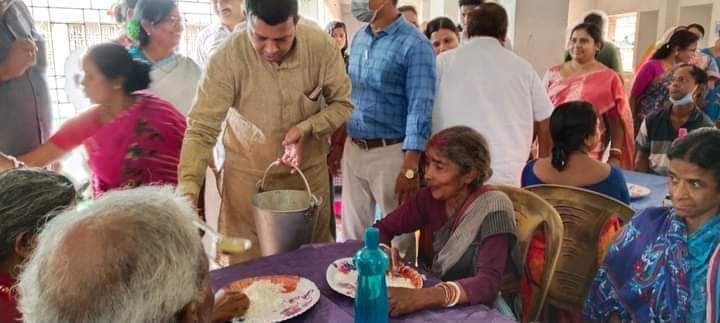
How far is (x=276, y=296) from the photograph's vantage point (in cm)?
139

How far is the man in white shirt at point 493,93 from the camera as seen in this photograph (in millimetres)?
2531

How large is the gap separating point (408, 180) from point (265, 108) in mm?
721

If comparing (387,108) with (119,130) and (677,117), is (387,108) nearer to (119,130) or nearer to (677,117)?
(119,130)

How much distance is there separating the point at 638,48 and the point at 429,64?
7.52 m

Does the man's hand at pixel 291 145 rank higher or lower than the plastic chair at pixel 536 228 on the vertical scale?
higher

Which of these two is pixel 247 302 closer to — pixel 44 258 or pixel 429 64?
pixel 44 258

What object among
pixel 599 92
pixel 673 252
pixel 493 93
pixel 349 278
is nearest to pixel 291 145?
pixel 349 278

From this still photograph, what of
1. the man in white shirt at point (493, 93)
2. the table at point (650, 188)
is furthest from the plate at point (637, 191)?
the man in white shirt at point (493, 93)

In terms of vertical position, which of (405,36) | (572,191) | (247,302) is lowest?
(247,302)

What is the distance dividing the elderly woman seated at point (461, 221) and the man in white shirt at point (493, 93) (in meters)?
0.75

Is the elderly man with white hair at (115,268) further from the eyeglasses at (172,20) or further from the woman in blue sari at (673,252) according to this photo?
the eyeglasses at (172,20)

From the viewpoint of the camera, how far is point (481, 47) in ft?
8.36

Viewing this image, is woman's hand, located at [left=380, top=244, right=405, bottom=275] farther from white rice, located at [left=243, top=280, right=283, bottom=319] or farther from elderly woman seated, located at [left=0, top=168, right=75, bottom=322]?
elderly woman seated, located at [left=0, top=168, right=75, bottom=322]

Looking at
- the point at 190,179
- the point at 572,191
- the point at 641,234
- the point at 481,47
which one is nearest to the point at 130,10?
the point at 190,179
